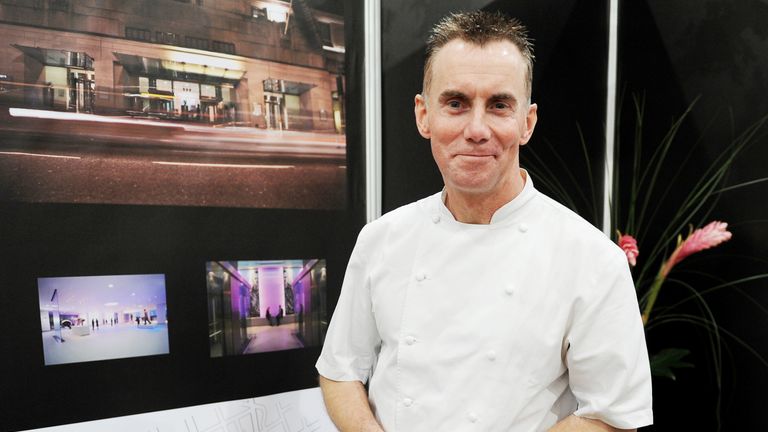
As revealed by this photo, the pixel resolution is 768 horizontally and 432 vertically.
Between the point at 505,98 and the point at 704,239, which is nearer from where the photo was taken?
the point at 505,98

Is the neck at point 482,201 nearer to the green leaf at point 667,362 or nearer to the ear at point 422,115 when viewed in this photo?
the ear at point 422,115

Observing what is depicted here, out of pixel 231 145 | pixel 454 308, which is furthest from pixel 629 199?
pixel 231 145

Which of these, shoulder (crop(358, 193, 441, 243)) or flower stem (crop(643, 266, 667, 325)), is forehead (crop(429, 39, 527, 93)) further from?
flower stem (crop(643, 266, 667, 325))

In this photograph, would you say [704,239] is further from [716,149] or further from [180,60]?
[180,60]

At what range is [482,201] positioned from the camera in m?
1.15

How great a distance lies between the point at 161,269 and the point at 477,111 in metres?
1.03

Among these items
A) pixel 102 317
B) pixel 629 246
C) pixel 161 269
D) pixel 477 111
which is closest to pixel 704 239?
pixel 629 246

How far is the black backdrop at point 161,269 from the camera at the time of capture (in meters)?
1.38

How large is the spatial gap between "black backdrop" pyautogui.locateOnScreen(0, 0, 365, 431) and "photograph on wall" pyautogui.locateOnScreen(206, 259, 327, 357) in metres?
0.03

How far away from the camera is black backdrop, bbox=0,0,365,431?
1.38 meters

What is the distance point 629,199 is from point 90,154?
2.05m

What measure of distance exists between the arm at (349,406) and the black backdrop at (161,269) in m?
0.49

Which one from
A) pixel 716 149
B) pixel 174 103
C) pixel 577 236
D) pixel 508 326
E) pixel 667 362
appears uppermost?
pixel 174 103

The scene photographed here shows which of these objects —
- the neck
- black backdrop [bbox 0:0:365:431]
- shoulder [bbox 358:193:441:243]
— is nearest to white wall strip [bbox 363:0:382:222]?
black backdrop [bbox 0:0:365:431]
